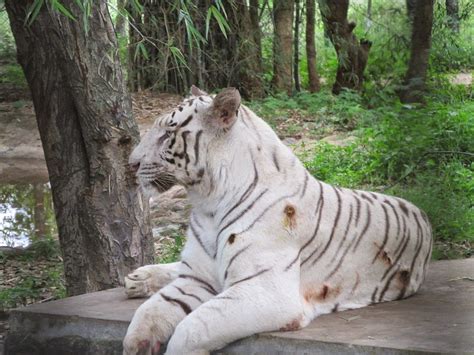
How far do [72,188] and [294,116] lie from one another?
5.84 m

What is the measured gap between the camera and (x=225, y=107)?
2.89m

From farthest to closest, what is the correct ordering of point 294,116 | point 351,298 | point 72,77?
1. point 294,116
2. point 72,77
3. point 351,298

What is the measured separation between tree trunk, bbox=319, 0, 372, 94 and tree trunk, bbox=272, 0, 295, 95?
1.71 ft

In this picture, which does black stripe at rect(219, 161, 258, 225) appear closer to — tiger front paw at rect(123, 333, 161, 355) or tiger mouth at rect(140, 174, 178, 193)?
tiger mouth at rect(140, 174, 178, 193)

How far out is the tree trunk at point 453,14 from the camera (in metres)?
5.88

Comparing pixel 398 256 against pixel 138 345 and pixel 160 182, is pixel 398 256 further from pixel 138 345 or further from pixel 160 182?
pixel 138 345

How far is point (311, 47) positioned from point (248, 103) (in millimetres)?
1466

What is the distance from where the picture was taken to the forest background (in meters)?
4.20

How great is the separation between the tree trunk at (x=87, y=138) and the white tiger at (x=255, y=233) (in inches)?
48.4

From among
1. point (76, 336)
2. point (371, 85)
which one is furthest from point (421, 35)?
point (371, 85)

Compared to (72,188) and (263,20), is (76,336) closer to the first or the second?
(72,188)

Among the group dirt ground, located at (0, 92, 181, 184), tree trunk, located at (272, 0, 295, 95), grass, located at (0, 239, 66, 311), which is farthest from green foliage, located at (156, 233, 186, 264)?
tree trunk, located at (272, 0, 295, 95)

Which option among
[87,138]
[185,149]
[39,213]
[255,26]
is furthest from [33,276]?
[255,26]

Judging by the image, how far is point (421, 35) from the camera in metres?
1.76
